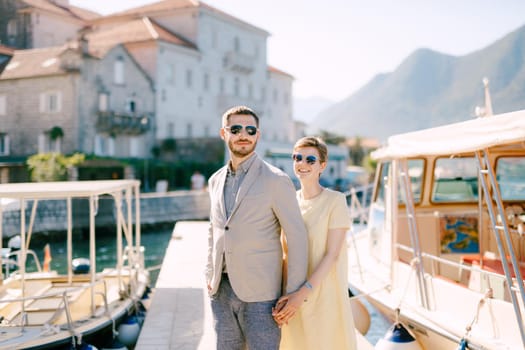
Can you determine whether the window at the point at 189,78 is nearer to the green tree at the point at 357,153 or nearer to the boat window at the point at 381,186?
the green tree at the point at 357,153

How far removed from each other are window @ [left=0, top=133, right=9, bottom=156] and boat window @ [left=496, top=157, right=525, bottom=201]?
30735mm

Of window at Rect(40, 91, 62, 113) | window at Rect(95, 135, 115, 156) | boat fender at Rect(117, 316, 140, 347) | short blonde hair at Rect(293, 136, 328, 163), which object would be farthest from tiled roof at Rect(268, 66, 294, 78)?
short blonde hair at Rect(293, 136, 328, 163)

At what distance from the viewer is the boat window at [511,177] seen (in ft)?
25.5

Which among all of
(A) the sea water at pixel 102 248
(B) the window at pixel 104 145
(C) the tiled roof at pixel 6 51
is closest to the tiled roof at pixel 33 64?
(C) the tiled roof at pixel 6 51

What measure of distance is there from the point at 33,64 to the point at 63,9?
14255 mm

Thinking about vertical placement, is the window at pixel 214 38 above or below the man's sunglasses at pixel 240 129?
above

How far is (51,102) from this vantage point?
33.8 m

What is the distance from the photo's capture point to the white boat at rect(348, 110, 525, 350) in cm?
481

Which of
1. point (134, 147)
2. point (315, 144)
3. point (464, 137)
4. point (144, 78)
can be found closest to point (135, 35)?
Answer: point (144, 78)

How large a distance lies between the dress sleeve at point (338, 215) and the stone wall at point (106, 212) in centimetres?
1829

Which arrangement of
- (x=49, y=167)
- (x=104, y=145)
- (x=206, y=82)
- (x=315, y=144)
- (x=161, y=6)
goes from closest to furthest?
1. (x=315, y=144)
2. (x=49, y=167)
3. (x=104, y=145)
4. (x=206, y=82)
5. (x=161, y=6)

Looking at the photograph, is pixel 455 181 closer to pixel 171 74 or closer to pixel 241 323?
pixel 241 323

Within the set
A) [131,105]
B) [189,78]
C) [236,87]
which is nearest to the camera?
[131,105]

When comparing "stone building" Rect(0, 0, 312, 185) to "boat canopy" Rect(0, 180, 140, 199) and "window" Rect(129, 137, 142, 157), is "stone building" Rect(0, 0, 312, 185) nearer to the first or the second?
"window" Rect(129, 137, 142, 157)
